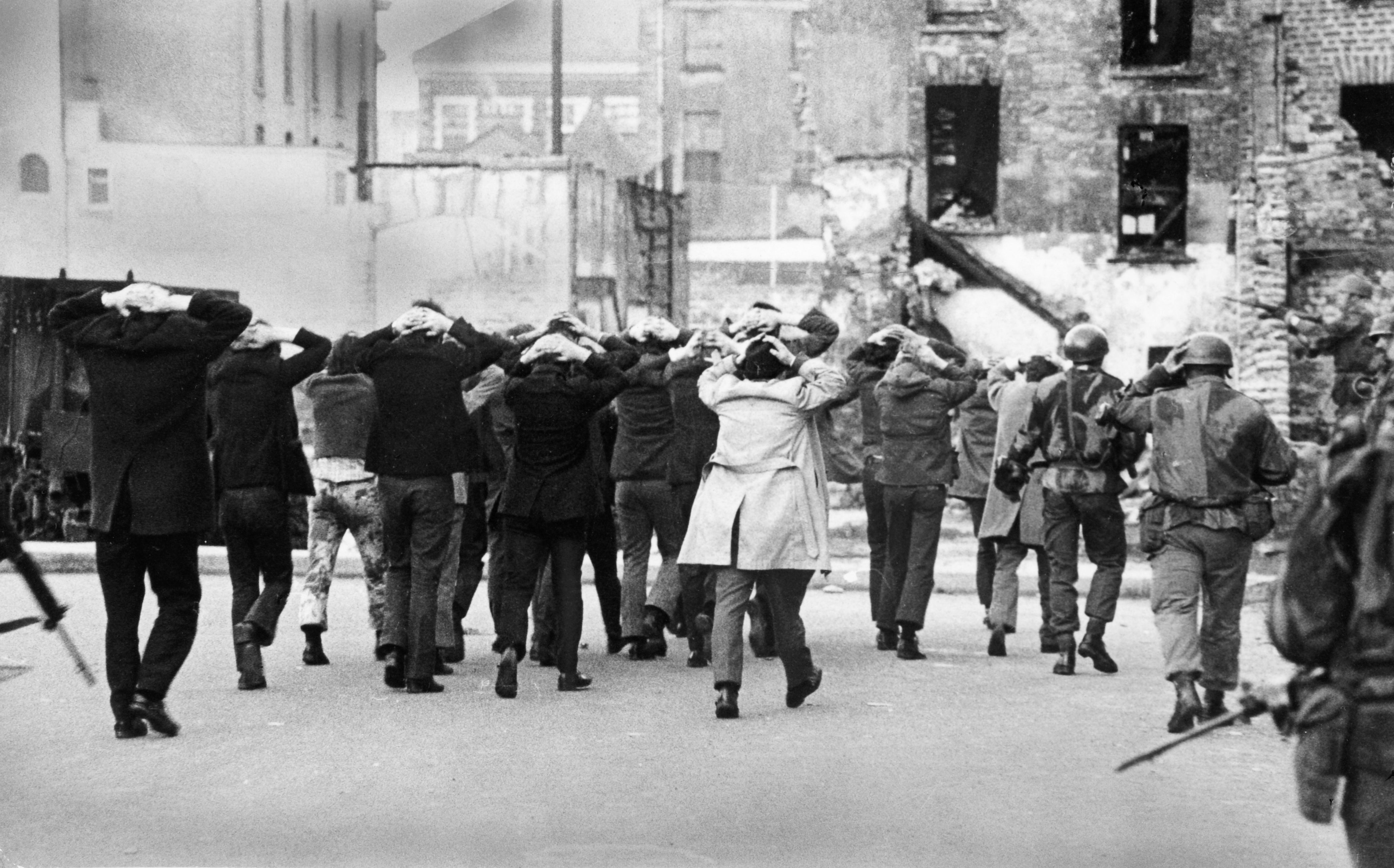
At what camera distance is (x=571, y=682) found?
10.9 meters

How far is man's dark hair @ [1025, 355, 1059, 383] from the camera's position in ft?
43.7

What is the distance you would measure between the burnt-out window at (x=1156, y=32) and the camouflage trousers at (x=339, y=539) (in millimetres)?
20727

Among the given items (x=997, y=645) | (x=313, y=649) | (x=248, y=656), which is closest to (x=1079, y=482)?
(x=997, y=645)

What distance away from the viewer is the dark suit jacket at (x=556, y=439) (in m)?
10.7

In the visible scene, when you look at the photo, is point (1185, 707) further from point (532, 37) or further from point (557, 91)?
point (532, 37)

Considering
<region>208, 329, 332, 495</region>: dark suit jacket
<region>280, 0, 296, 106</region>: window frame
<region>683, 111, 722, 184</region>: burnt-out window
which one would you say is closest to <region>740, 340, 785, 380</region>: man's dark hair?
<region>208, 329, 332, 495</region>: dark suit jacket

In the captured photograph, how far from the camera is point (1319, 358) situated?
2727 centimetres

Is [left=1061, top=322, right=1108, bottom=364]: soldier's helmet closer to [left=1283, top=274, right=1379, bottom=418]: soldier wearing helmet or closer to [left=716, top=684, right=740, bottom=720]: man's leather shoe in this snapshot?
[left=1283, top=274, right=1379, bottom=418]: soldier wearing helmet

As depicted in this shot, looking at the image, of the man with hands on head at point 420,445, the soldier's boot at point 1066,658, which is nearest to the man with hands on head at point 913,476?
the soldier's boot at point 1066,658

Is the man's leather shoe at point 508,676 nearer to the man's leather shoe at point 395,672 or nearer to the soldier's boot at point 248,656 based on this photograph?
the man's leather shoe at point 395,672

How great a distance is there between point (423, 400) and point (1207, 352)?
4077 mm

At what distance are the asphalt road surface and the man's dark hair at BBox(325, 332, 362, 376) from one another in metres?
1.78

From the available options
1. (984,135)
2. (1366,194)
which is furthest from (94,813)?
(984,135)

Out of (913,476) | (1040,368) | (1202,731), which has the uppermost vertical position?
(1040,368)
